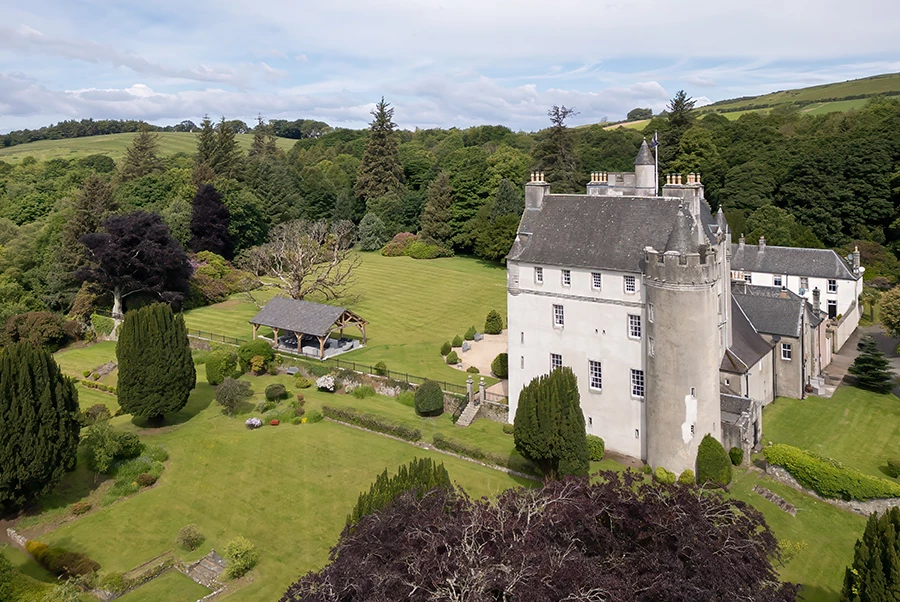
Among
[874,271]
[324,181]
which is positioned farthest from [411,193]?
[874,271]

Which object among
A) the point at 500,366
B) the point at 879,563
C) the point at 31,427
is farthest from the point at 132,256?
the point at 879,563

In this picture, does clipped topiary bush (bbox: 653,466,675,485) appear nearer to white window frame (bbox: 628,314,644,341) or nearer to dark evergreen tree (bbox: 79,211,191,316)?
white window frame (bbox: 628,314,644,341)

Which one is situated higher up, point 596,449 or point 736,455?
point 596,449

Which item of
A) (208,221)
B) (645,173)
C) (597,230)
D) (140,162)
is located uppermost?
(140,162)

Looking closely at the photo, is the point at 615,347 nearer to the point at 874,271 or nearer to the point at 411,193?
the point at 874,271

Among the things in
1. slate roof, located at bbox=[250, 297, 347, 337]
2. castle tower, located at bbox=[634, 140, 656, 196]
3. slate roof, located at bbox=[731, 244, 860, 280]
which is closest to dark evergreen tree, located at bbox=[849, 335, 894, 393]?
slate roof, located at bbox=[731, 244, 860, 280]

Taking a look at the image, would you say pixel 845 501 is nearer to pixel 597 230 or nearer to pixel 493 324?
pixel 597 230

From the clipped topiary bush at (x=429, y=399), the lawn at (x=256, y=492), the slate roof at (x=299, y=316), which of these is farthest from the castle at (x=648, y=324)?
the slate roof at (x=299, y=316)
